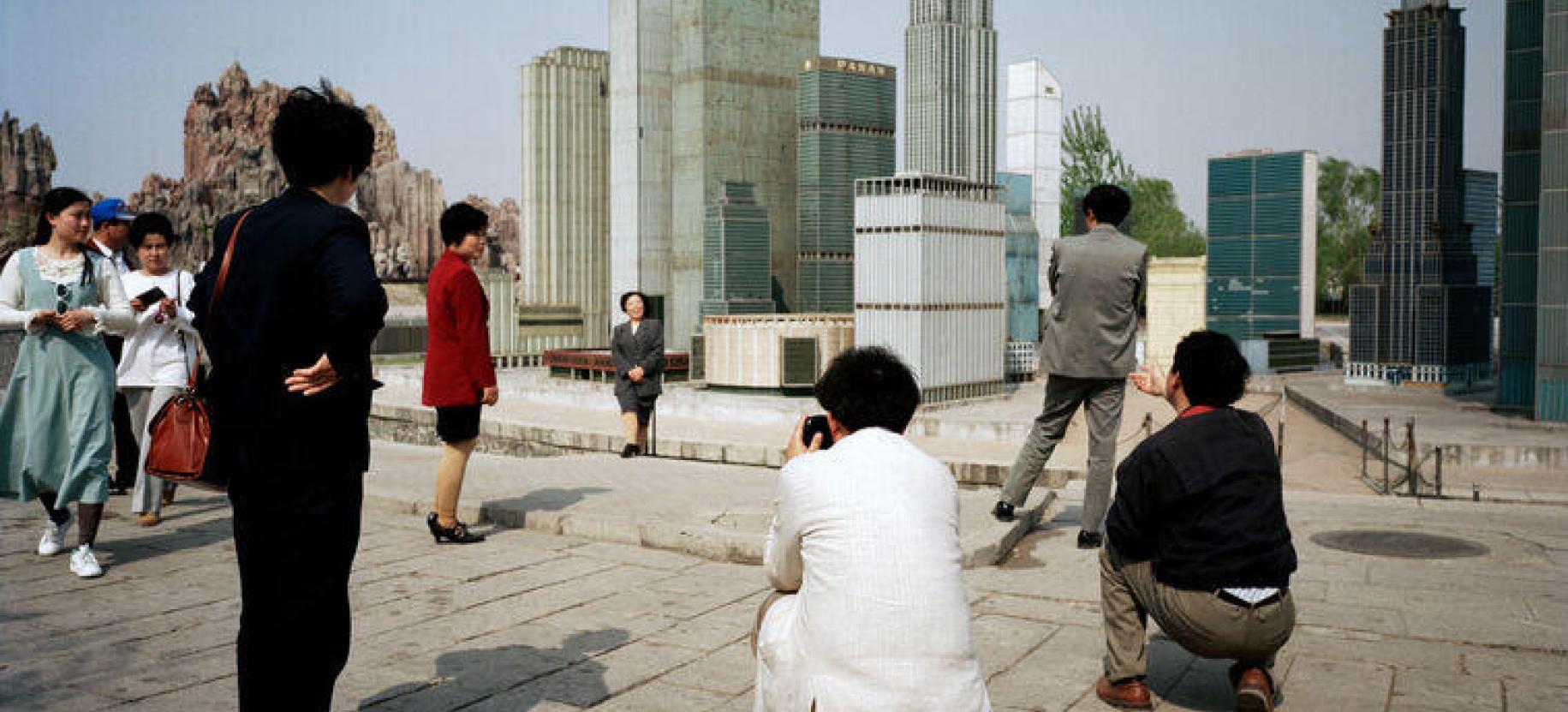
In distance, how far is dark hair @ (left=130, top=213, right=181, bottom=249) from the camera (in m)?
7.06

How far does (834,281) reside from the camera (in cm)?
3038

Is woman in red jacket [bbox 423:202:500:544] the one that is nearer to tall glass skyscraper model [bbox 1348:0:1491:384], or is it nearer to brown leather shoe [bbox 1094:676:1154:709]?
brown leather shoe [bbox 1094:676:1154:709]

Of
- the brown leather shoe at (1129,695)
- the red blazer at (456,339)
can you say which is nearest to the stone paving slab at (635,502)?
the red blazer at (456,339)

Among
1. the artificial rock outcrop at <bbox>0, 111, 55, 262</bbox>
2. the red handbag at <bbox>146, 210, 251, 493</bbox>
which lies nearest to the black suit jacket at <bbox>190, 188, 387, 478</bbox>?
the red handbag at <bbox>146, 210, 251, 493</bbox>

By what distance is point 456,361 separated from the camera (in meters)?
6.72

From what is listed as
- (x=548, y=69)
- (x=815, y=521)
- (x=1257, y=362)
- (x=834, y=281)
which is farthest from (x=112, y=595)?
(x=548, y=69)

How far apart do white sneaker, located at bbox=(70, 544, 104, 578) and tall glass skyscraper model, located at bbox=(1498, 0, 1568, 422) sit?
17.6 meters

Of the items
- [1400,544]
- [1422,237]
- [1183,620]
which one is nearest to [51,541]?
[1183,620]

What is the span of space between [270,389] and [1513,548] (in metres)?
6.64

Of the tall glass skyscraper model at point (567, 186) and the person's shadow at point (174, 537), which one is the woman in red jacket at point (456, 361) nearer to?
the person's shadow at point (174, 537)

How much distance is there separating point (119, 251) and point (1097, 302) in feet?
19.6

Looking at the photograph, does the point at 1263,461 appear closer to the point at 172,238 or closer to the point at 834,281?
the point at 172,238

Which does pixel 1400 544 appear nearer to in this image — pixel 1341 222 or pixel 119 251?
pixel 119 251

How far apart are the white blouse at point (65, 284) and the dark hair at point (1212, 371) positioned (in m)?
5.47
